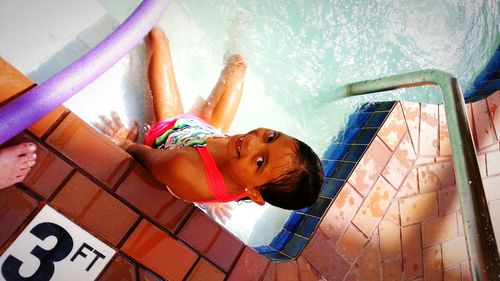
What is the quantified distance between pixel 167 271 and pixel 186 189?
0.44 meters

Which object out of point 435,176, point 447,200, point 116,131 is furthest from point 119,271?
point 447,200

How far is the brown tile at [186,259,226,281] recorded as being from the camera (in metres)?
1.82

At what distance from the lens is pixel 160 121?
2.20m

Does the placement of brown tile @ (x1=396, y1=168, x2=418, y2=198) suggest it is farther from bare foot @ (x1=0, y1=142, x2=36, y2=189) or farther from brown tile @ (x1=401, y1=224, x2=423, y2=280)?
bare foot @ (x1=0, y1=142, x2=36, y2=189)

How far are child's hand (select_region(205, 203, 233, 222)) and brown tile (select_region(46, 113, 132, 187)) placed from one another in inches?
35.2

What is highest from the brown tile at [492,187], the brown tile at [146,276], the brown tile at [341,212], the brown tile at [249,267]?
the brown tile at [492,187]

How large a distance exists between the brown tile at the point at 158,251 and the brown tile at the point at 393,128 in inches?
67.1

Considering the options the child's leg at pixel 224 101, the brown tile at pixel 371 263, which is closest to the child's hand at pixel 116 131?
the child's leg at pixel 224 101

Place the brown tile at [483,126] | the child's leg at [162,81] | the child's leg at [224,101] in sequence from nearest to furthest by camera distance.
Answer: the child's leg at [162,81] → the child's leg at [224,101] → the brown tile at [483,126]

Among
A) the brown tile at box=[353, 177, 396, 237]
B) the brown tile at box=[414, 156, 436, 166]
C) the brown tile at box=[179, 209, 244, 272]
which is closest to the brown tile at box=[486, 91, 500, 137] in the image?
the brown tile at box=[414, 156, 436, 166]

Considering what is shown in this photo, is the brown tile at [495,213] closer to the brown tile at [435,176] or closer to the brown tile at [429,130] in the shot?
the brown tile at [435,176]

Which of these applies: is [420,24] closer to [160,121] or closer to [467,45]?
[467,45]

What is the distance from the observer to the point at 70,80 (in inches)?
55.3

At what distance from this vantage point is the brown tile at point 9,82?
55.6 inches
